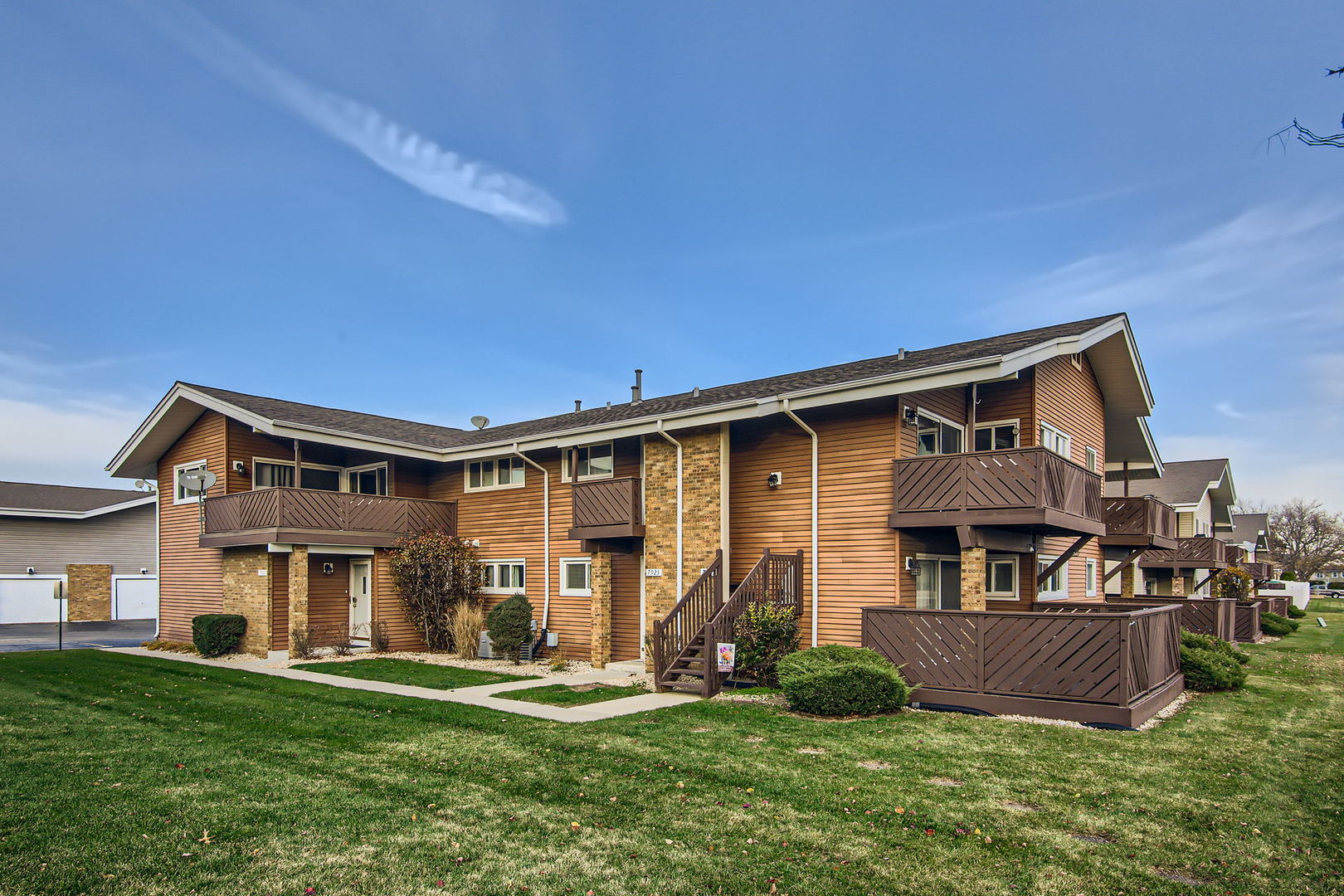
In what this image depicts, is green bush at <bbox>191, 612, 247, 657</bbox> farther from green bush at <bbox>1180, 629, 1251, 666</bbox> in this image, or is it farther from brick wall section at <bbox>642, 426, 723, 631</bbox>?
green bush at <bbox>1180, 629, 1251, 666</bbox>

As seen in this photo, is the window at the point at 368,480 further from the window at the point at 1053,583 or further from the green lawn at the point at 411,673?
the window at the point at 1053,583

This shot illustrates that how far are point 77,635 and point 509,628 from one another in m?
19.6

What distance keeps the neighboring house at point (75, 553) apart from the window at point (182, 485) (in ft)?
39.1

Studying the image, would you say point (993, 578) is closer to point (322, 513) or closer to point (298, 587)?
point (322, 513)

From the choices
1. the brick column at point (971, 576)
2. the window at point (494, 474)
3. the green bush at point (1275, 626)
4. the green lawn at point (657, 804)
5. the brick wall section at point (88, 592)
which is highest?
the window at point (494, 474)

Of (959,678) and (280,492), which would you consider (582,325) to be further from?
(959,678)

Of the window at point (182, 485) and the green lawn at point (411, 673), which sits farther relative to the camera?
the window at point (182, 485)

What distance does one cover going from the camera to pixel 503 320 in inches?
1654

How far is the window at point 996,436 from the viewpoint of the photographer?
17.5 m

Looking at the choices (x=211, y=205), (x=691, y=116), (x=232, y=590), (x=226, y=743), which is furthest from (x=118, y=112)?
(x=226, y=743)

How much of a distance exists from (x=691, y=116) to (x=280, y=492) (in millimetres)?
15892

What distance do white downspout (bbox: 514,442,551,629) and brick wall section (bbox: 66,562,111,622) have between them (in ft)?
83.8

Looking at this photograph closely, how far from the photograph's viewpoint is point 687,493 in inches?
682

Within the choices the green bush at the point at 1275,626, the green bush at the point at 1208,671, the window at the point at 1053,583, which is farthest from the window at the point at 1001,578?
the green bush at the point at 1275,626
